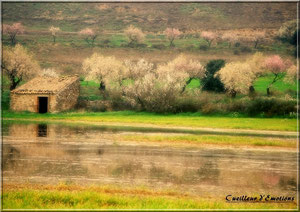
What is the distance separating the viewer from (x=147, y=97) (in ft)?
167

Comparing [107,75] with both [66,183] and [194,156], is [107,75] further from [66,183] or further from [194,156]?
[66,183]

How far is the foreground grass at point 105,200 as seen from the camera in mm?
10734

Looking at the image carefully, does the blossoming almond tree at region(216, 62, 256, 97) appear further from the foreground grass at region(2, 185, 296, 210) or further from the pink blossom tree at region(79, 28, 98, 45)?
the pink blossom tree at region(79, 28, 98, 45)

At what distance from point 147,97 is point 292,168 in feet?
112

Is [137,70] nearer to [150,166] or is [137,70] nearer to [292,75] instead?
[292,75]

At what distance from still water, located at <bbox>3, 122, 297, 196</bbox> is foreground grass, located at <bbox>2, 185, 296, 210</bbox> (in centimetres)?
124

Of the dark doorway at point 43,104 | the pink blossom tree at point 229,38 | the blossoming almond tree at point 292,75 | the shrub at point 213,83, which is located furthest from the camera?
the pink blossom tree at point 229,38

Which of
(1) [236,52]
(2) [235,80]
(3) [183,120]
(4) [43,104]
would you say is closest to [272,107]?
(3) [183,120]

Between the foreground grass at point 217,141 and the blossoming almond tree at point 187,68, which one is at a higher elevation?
the blossoming almond tree at point 187,68

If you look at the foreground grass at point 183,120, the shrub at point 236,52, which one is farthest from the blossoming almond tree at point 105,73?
the shrub at point 236,52

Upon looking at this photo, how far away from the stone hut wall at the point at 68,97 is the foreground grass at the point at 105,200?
37940 mm

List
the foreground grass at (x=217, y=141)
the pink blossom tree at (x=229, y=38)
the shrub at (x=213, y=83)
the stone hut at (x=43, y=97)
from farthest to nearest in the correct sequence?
the pink blossom tree at (x=229, y=38)
the shrub at (x=213, y=83)
the stone hut at (x=43, y=97)
the foreground grass at (x=217, y=141)

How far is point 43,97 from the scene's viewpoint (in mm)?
51562

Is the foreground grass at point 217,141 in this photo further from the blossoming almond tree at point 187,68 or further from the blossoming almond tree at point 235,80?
the blossoming almond tree at point 187,68
